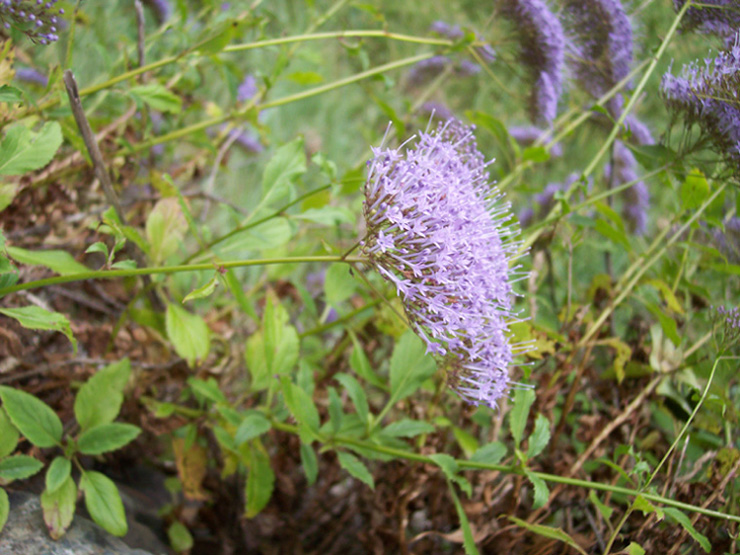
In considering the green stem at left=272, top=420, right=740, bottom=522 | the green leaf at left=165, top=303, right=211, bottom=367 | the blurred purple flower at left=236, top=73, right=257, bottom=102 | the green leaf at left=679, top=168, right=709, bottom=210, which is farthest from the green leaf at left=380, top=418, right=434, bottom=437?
the blurred purple flower at left=236, top=73, right=257, bottom=102

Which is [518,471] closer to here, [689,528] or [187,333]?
[689,528]

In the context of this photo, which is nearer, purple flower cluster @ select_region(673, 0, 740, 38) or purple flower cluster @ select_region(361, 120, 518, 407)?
purple flower cluster @ select_region(361, 120, 518, 407)

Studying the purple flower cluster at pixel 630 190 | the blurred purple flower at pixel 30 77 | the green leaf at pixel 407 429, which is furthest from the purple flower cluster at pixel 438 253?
the blurred purple flower at pixel 30 77

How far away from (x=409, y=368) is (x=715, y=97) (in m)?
0.86

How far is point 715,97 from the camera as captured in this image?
3.63 ft

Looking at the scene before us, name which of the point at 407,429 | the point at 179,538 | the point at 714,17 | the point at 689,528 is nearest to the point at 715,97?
the point at 714,17

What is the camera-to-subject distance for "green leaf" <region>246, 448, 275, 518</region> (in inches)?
54.0

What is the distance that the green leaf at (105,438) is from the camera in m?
1.23

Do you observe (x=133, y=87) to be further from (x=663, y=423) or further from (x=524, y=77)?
(x=663, y=423)

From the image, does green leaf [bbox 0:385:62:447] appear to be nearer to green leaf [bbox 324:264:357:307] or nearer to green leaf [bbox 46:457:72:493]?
green leaf [bbox 46:457:72:493]

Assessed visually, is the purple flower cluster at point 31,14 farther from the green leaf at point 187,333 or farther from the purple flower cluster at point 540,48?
the purple flower cluster at point 540,48

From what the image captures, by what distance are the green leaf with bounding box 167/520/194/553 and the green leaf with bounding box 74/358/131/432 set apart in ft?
1.35

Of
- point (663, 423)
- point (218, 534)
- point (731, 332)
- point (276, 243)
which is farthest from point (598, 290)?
point (218, 534)

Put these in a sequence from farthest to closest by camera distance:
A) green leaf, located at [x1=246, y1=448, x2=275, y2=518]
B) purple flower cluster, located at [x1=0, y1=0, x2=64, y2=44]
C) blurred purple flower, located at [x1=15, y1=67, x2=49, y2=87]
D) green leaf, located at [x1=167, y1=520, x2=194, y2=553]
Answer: blurred purple flower, located at [x1=15, y1=67, x2=49, y2=87], green leaf, located at [x1=167, y1=520, x2=194, y2=553], green leaf, located at [x1=246, y1=448, x2=275, y2=518], purple flower cluster, located at [x1=0, y1=0, x2=64, y2=44]
